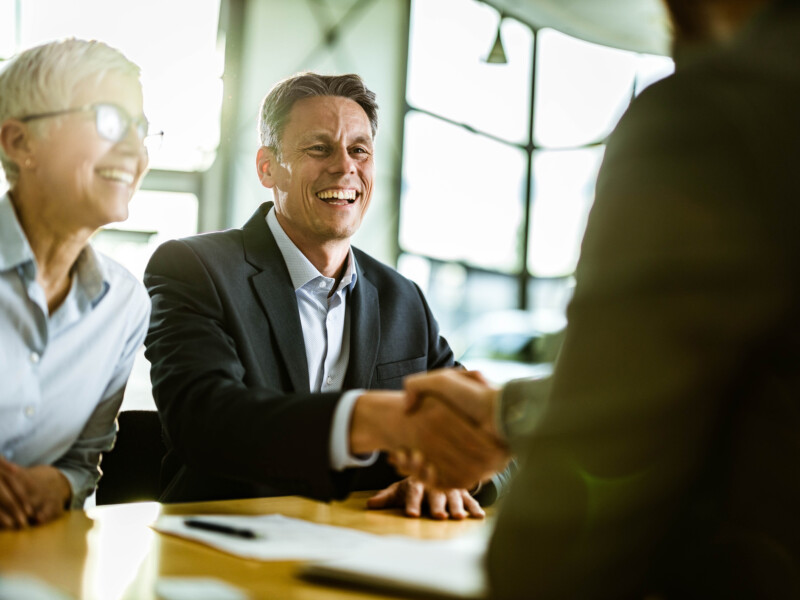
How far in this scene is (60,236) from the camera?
158 centimetres

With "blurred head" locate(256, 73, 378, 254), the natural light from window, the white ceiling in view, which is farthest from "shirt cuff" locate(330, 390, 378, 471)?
the white ceiling

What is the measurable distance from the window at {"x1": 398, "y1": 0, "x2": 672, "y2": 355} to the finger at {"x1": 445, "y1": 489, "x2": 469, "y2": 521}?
26.4ft

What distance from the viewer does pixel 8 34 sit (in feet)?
21.2

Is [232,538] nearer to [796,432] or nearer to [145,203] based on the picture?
[796,432]

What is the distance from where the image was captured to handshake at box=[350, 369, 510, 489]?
143 centimetres

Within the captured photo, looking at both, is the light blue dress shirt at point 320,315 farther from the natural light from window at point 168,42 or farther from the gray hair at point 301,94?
the natural light from window at point 168,42

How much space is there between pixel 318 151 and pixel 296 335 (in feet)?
2.23

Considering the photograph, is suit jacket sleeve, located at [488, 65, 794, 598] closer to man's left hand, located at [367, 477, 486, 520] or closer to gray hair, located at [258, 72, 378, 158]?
man's left hand, located at [367, 477, 486, 520]

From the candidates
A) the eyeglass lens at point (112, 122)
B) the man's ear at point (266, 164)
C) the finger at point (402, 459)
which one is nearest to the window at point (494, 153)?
the man's ear at point (266, 164)

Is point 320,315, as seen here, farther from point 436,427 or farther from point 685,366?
point 685,366

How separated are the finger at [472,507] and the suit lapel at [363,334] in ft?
1.74

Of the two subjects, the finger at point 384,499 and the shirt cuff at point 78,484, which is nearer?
the shirt cuff at point 78,484

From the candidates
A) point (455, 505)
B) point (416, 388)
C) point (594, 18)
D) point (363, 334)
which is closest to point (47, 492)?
point (416, 388)

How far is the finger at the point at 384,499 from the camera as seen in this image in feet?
5.64
